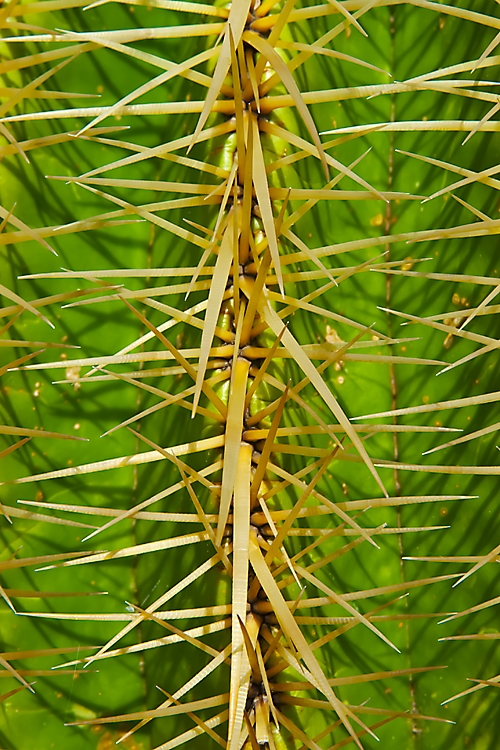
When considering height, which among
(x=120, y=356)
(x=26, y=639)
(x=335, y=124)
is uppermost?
(x=335, y=124)

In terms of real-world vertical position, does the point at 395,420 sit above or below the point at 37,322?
below

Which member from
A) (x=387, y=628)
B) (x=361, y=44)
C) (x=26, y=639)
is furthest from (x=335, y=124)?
(x=26, y=639)

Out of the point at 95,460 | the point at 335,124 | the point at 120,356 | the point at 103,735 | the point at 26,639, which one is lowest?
the point at 103,735

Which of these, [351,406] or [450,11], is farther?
[351,406]

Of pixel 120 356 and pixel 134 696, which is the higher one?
pixel 120 356

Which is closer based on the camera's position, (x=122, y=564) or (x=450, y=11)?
(x=450, y=11)

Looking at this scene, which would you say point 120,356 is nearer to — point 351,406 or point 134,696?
point 351,406

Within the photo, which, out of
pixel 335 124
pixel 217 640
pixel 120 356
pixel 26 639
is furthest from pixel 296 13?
pixel 26 639

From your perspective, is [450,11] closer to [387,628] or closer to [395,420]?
[395,420]
